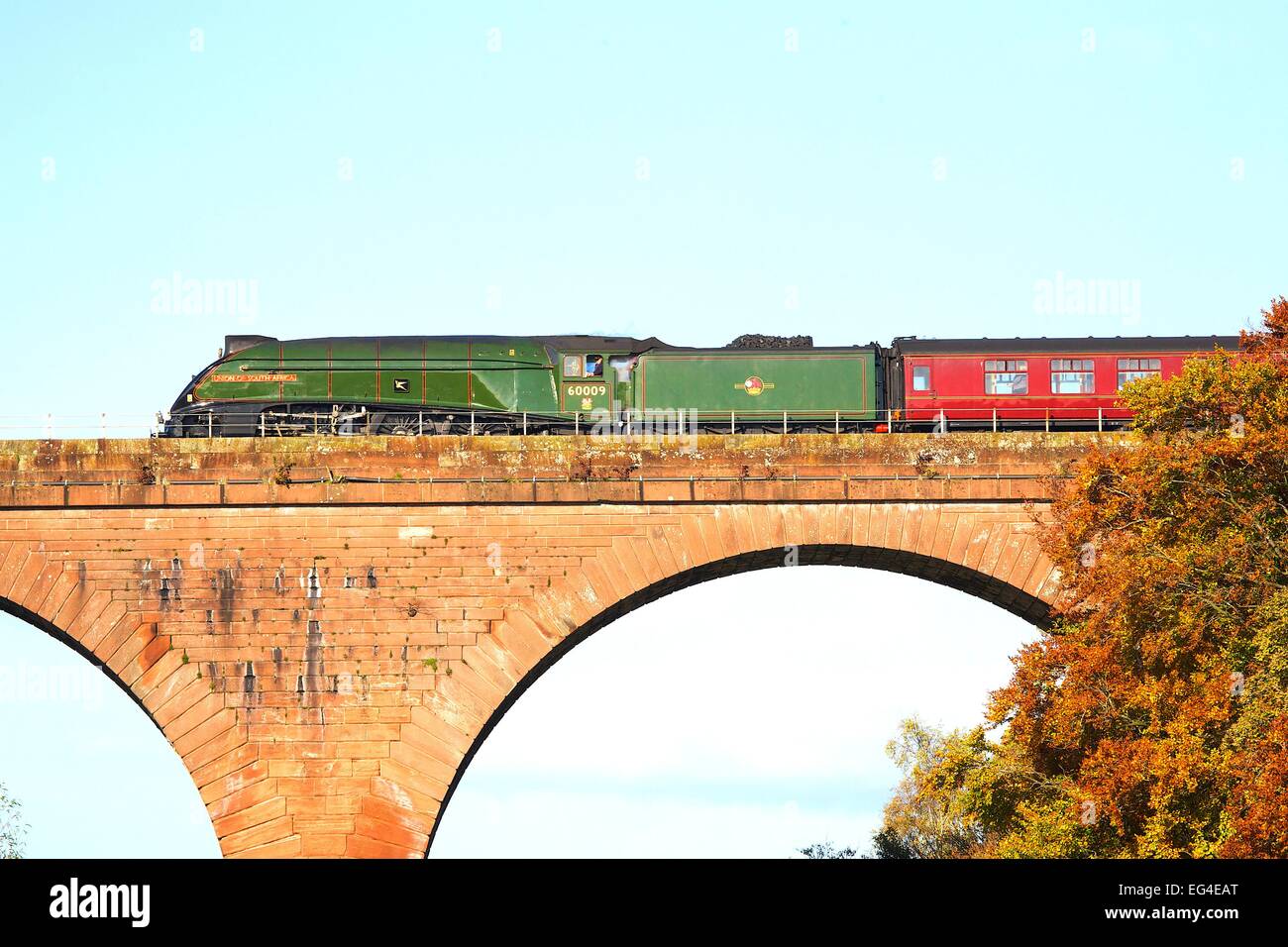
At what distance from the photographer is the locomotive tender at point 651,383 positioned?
37.3 metres

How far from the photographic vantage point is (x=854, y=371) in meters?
37.5

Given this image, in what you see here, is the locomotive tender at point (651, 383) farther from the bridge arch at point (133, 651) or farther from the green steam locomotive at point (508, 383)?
the bridge arch at point (133, 651)

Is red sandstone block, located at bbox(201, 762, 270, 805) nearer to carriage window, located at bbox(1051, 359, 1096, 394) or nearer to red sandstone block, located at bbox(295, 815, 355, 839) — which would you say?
red sandstone block, located at bbox(295, 815, 355, 839)

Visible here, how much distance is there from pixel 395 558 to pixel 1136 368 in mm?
17090

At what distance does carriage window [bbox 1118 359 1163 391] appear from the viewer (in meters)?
37.2

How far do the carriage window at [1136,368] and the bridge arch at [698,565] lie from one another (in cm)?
764

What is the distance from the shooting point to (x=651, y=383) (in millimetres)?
37719

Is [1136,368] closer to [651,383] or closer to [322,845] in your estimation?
[651,383]

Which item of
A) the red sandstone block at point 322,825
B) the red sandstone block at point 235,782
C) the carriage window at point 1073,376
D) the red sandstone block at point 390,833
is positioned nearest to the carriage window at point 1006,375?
the carriage window at point 1073,376

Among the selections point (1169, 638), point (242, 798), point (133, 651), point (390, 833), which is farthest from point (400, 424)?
point (1169, 638)

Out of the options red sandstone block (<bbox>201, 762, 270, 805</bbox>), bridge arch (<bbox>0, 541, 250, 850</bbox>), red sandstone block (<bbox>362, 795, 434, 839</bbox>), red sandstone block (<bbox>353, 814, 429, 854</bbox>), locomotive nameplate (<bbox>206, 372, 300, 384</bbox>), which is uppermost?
locomotive nameplate (<bbox>206, 372, 300, 384</bbox>)

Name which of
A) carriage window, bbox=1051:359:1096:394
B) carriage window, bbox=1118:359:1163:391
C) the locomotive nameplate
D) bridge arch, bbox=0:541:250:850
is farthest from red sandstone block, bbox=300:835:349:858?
carriage window, bbox=1118:359:1163:391

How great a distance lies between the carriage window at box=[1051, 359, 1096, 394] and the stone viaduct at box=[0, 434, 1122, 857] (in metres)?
5.64
